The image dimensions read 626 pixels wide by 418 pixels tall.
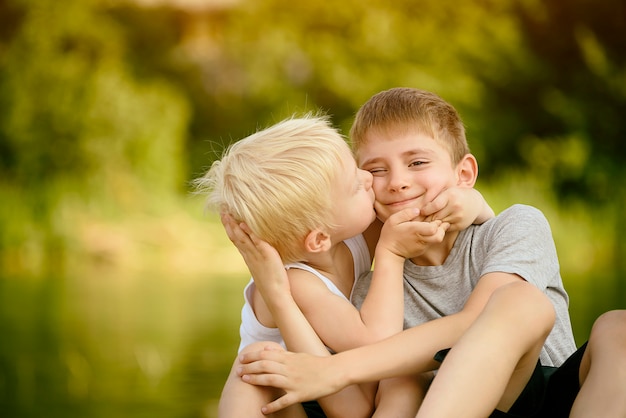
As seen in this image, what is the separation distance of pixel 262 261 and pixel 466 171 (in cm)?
41

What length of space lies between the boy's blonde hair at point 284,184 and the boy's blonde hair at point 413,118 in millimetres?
116

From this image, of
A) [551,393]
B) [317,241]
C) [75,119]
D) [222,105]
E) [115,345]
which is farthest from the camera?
[222,105]

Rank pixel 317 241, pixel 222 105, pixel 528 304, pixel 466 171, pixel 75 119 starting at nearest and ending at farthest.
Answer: pixel 528 304 → pixel 317 241 → pixel 466 171 → pixel 75 119 → pixel 222 105

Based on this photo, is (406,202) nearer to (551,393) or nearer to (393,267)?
(393,267)

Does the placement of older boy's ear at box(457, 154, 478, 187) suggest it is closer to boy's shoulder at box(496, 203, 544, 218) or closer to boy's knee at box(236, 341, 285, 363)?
boy's shoulder at box(496, 203, 544, 218)

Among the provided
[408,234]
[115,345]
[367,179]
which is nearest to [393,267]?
[408,234]

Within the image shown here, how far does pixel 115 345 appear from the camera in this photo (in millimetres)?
4223

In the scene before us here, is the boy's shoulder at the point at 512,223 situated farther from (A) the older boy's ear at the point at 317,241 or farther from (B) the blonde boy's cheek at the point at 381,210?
(A) the older boy's ear at the point at 317,241

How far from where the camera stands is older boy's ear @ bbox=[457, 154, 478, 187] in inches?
57.0

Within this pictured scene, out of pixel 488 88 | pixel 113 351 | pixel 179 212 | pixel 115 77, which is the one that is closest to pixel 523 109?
pixel 488 88

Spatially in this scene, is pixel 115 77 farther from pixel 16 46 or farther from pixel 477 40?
pixel 477 40

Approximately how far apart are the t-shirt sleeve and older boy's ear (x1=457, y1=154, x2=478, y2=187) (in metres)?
0.11

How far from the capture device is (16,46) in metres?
6.02

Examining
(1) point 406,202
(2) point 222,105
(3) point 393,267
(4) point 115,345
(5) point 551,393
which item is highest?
(2) point 222,105
